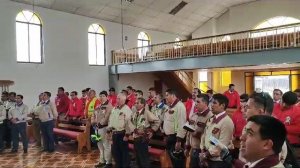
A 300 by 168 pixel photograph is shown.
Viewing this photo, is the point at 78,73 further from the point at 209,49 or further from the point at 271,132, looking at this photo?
the point at 271,132

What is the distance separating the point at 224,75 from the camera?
17875mm

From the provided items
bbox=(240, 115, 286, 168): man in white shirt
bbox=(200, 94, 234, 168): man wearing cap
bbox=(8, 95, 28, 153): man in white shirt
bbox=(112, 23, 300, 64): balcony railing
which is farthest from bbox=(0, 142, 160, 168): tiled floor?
bbox=(112, 23, 300, 64): balcony railing

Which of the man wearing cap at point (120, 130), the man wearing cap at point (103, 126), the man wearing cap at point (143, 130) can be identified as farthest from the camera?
the man wearing cap at point (103, 126)

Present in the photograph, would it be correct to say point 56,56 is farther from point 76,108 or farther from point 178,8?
point 178,8

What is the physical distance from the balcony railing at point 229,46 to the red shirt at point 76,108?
16.2 feet

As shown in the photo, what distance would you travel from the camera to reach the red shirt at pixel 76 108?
843 centimetres

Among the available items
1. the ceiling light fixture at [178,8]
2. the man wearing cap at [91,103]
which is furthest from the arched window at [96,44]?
the man wearing cap at [91,103]

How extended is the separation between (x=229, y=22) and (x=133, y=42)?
18.5 feet

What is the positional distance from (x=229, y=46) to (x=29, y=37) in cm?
767

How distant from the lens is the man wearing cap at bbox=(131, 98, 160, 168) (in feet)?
16.6

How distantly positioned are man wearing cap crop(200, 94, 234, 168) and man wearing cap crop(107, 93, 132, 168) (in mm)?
2107

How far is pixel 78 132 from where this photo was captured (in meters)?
7.78

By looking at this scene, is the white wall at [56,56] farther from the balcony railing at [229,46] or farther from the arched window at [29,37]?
the balcony railing at [229,46]

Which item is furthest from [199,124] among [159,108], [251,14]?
[251,14]
